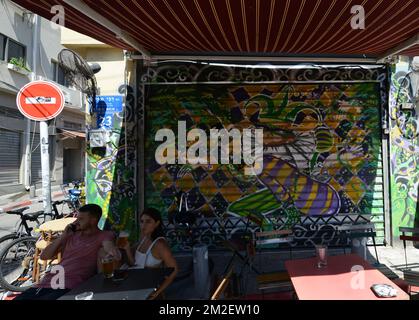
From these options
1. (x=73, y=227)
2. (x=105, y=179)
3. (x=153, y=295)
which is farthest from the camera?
(x=105, y=179)

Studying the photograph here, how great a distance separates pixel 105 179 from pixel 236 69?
3.09 m

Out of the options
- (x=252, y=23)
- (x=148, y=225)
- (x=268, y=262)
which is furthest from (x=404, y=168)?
(x=148, y=225)

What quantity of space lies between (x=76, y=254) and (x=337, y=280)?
2395mm

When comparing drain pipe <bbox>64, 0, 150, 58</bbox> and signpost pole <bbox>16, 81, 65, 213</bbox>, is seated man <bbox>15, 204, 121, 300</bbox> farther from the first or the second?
signpost pole <bbox>16, 81, 65, 213</bbox>

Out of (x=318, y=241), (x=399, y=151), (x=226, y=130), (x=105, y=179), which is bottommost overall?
(x=318, y=241)

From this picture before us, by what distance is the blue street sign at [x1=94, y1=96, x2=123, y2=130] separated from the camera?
19.6ft

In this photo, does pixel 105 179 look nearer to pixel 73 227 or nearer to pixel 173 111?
pixel 173 111

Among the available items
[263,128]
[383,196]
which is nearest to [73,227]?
[263,128]

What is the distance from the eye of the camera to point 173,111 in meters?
6.04

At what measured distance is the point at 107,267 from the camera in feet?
8.76

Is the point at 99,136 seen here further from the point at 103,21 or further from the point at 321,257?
the point at 321,257

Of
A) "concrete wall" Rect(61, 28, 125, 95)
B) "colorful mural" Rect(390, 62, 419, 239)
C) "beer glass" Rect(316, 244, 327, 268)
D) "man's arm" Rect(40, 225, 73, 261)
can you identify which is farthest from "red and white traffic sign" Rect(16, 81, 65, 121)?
"colorful mural" Rect(390, 62, 419, 239)

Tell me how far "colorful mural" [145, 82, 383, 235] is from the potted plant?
12507mm
